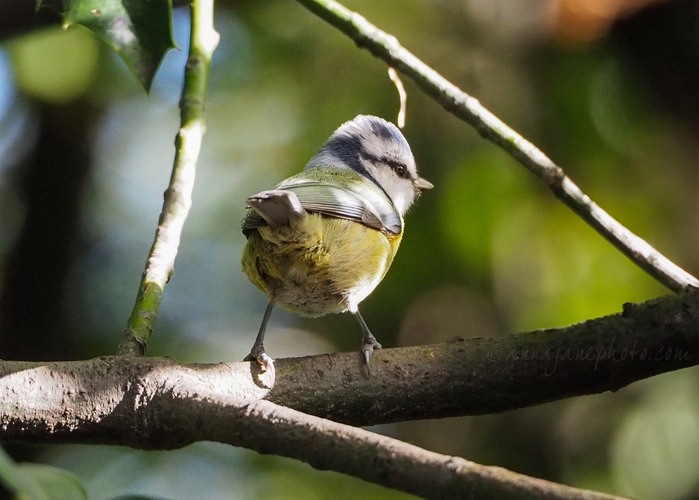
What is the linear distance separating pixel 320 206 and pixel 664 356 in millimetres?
1409

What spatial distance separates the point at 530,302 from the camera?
469 centimetres

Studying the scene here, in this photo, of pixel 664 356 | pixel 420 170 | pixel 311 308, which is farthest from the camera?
pixel 420 170

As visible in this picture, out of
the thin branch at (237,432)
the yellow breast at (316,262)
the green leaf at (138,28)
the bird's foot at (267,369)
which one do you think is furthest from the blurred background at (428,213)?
the green leaf at (138,28)

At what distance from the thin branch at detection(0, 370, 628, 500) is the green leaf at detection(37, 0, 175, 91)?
0.72 m

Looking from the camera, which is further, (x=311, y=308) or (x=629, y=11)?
(x=629, y=11)

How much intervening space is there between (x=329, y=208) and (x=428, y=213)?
214cm

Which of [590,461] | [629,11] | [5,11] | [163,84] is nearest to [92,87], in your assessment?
[163,84]

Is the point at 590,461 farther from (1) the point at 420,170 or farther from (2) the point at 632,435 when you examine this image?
(1) the point at 420,170

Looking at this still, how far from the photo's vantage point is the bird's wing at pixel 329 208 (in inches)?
106

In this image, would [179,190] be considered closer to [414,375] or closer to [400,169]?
[414,375]

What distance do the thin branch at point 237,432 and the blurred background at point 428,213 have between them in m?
2.72

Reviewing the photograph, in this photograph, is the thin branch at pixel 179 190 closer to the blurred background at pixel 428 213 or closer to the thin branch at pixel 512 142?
the thin branch at pixel 512 142

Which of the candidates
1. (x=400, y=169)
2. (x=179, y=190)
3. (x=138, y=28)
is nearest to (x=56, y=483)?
(x=138, y=28)

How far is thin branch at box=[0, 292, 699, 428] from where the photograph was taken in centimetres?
177
